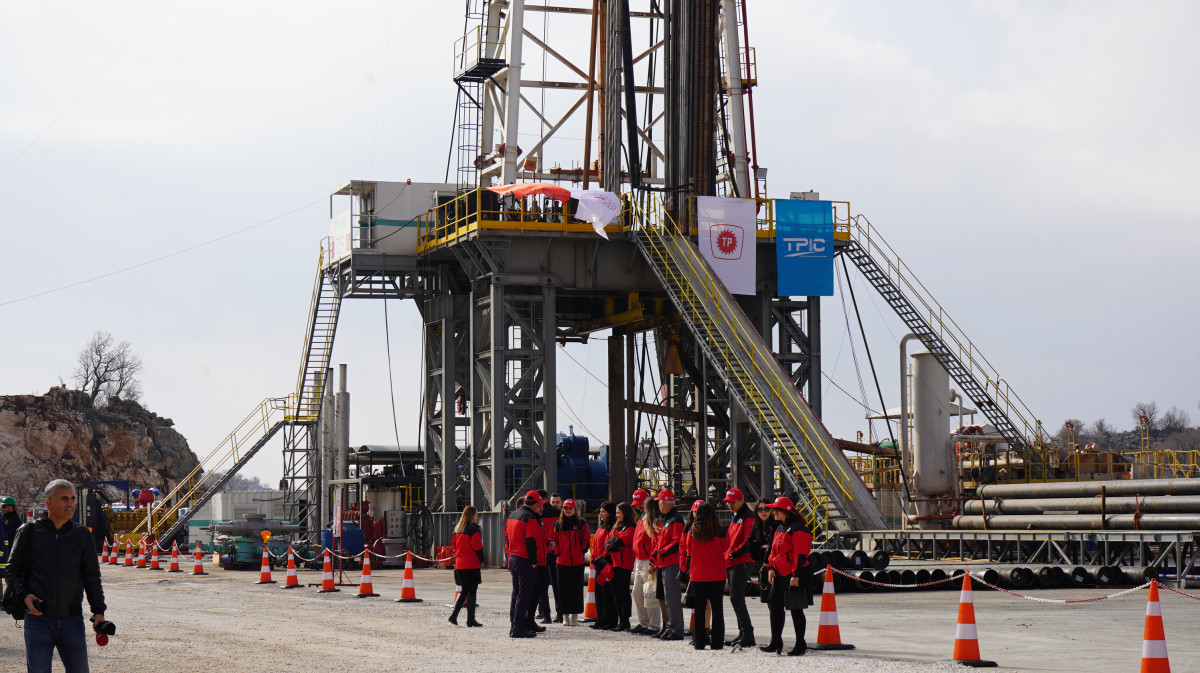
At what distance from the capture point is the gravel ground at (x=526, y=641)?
1290 cm

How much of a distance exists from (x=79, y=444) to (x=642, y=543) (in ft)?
236

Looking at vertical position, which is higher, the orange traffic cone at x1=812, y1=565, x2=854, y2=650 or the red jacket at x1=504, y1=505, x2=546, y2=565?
the red jacket at x1=504, y1=505, x2=546, y2=565

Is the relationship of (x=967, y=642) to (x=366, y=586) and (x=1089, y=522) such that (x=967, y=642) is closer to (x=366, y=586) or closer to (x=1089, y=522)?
(x=366, y=586)

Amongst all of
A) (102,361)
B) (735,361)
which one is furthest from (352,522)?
(102,361)

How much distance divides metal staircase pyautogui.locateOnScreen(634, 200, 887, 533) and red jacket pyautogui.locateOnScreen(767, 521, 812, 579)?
46.4 feet

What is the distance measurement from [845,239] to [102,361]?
7487cm

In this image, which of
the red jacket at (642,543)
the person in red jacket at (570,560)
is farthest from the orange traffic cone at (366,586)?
the red jacket at (642,543)

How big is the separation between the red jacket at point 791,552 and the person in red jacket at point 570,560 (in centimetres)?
371

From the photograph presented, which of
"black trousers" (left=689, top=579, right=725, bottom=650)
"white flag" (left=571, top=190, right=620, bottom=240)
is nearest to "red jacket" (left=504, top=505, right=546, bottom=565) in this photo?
"black trousers" (left=689, top=579, right=725, bottom=650)

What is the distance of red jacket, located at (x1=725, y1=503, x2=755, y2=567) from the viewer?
14.3m

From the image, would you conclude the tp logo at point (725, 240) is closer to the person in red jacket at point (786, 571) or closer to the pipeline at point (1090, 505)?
the pipeline at point (1090, 505)

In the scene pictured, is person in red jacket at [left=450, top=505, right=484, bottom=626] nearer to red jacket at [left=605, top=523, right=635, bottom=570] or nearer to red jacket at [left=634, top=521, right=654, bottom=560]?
red jacket at [left=605, top=523, right=635, bottom=570]

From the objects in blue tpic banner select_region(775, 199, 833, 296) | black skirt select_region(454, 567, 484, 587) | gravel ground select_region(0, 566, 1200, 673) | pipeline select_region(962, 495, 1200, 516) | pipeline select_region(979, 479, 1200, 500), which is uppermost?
blue tpic banner select_region(775, 199, 833, 296)

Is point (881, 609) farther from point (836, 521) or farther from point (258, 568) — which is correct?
point (258, 568)
